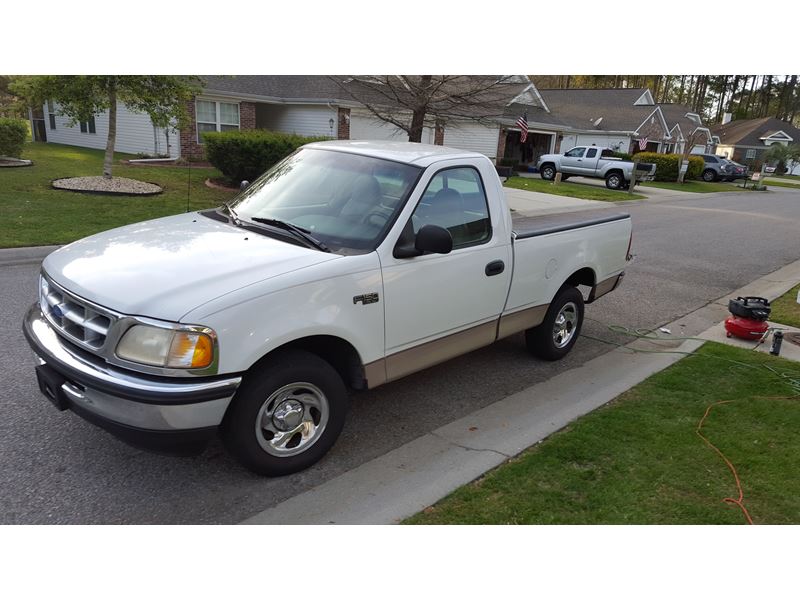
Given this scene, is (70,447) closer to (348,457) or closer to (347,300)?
(348,457)

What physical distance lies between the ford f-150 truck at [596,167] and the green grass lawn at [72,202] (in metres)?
18.6

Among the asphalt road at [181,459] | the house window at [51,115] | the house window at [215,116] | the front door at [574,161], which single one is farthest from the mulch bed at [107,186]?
the front door at [574,161]

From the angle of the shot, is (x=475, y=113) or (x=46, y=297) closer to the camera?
(x=46, y=297)

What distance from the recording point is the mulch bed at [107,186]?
13.0 metres

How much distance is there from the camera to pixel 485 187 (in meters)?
4.63

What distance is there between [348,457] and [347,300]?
107 cm

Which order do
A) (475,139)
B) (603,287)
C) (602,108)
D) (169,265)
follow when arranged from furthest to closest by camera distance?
(602,108)
(475,139)
(603,287)
(169,265)

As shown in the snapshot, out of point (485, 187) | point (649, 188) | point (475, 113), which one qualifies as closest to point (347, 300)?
point (485, 187)

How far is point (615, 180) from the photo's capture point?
2817 centimetres

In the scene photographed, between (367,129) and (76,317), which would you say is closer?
(76,317)

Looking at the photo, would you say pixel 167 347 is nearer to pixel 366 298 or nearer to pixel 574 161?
pixel 366 298

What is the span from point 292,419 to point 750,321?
5538 mm

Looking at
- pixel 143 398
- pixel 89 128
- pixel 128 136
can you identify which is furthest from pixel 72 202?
pixel 89 128

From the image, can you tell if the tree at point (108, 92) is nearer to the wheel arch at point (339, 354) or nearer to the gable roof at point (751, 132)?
the wheel arch at point (339, 354)
